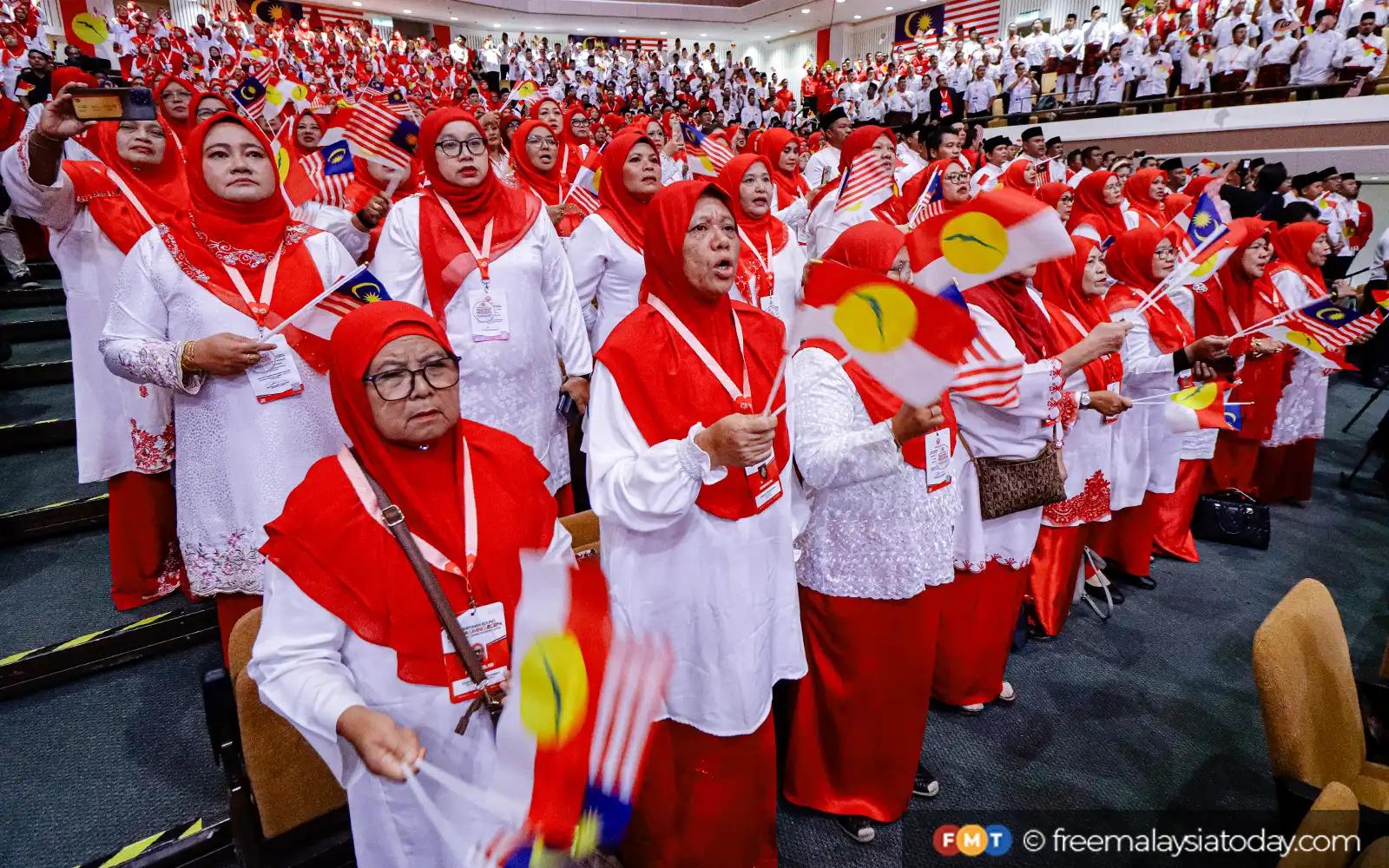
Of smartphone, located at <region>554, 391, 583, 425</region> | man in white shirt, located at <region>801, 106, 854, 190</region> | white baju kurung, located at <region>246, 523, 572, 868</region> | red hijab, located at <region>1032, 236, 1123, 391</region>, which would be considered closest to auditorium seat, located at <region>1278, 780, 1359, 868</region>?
white baju kurung, located at <region>246, 523, 572, 868</region>

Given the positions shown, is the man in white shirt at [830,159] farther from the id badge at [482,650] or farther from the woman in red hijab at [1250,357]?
the id badge at [482,650]

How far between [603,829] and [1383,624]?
393cm

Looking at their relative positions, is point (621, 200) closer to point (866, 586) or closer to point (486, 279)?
point (486, 279)

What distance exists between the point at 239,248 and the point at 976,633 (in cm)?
264

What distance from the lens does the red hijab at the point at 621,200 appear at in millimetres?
3324

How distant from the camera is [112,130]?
2.94 metres

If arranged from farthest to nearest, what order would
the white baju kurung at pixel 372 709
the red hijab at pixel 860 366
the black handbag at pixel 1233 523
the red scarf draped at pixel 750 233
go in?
the black handbag at pixel 1233 523
the red scarf draped at pixel 750 233
the red hijab at pixel 860 366
the white baju kurung at pixel 372 709

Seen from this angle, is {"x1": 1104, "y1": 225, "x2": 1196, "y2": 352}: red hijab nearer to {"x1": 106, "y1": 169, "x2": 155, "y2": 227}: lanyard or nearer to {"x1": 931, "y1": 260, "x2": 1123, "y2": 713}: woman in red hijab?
{"x1": 931, "y1": 260, "x2": 1123, "y2": 713}: woman in red hijab

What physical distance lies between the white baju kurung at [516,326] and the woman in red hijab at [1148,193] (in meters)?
5.27

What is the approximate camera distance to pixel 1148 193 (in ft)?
19.8

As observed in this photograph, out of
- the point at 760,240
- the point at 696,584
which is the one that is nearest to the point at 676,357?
the point at 696,584

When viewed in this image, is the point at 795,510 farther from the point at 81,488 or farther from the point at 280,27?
the point at 280,27

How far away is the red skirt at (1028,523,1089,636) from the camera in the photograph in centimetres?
319
